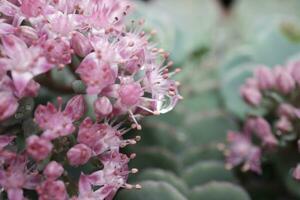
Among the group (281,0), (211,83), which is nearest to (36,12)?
(211,83)

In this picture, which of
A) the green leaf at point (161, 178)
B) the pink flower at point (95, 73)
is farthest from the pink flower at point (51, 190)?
the green leaf at point (161, 178)

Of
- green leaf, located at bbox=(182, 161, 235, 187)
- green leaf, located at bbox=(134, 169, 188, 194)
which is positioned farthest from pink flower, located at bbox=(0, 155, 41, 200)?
green leaf, located at bbox=(182, 161, 235, 187)

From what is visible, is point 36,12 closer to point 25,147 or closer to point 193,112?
point 25,147

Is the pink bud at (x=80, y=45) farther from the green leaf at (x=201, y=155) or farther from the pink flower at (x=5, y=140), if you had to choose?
the green leaf at (x=201, y=155)

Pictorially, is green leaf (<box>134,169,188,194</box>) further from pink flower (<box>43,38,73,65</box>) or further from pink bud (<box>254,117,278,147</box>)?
pink flower (<box>43,38,73,65</box>)

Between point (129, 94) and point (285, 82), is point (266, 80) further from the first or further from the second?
point (129, 94)
